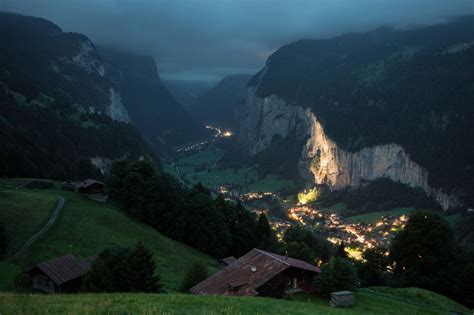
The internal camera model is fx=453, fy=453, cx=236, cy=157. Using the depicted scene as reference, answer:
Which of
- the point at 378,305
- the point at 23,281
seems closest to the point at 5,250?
the point at 23,281

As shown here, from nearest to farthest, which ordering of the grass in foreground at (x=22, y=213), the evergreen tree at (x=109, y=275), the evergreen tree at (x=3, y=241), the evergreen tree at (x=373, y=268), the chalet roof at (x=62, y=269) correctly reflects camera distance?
the evergreen tree at (x=109, y=275) < the chalet roof at (x=62, y=269) < the evergreen tree at (x=3, y=241) < the grass in foreground at (x=22, y=213) < the evergreen tree at (x=373, y=268)

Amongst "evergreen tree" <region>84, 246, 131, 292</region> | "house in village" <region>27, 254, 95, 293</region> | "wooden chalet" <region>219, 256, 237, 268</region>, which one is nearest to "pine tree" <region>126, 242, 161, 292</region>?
"evergreen tree" <region>84, 246, 131, 292</region>

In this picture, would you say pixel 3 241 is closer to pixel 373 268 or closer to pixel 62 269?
pixel 62 269

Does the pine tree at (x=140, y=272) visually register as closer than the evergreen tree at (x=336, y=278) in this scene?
Yes

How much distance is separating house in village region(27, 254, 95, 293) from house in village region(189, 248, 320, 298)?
14.2 metres

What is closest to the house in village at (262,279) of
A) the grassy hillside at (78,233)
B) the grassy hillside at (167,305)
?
the grassy hillside at (167,305)

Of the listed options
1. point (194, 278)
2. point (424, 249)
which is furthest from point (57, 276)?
point (424, 249)

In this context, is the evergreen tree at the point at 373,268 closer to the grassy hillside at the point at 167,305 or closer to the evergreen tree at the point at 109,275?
the grassy hillside at the point at 167,305

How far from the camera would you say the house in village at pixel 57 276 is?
51156 millimetres

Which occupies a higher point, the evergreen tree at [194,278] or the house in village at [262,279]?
the house in village at [262,279]

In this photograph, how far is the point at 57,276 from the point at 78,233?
21.7m

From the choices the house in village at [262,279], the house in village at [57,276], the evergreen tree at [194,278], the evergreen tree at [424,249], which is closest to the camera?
the house in village at [262,279]

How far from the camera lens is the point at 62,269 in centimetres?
5266

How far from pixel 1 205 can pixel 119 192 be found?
27.7m
